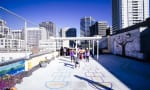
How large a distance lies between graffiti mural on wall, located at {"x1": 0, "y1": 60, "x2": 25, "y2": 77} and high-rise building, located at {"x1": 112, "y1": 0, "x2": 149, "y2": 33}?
→ 383ft

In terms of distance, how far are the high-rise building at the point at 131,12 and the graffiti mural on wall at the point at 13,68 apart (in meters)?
117

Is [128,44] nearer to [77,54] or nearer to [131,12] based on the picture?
[77,54]

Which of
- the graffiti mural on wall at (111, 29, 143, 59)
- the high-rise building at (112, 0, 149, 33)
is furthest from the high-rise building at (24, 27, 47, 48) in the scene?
the high-rise building at (112, 0, 149, 33)

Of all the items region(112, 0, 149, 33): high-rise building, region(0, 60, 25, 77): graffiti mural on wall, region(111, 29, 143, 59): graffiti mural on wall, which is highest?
region(112, 0, 149, 33): high-rise building

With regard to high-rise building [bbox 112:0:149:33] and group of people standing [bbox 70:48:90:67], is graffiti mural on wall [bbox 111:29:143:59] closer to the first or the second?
group of people standing [bbox 70:48:90:67]

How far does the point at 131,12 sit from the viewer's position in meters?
124

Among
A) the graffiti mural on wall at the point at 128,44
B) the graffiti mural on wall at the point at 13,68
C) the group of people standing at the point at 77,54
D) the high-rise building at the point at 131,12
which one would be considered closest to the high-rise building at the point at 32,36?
the graffiti mural on wall at the point at 13,68

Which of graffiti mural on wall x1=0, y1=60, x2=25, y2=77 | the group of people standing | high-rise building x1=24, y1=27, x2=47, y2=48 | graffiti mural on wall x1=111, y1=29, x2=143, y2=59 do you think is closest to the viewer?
graffiti mural on wall x1=0, y1=60, x2=25, y2=77

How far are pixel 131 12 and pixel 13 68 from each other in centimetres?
12406

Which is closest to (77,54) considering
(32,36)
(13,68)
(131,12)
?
(32,36)

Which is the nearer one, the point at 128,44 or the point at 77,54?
the point at 77,54

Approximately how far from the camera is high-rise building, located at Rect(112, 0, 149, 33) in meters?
122

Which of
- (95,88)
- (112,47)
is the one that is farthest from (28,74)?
(112,47)

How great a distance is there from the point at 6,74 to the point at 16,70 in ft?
4.47
